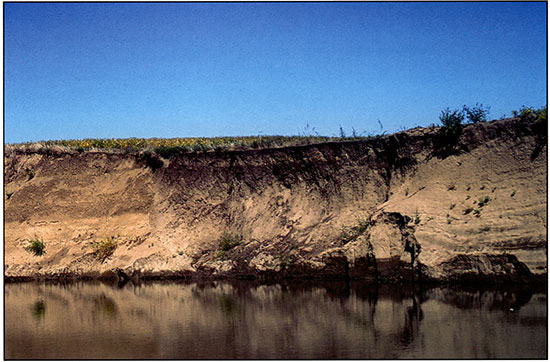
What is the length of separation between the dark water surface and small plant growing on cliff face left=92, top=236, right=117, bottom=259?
5722 mm

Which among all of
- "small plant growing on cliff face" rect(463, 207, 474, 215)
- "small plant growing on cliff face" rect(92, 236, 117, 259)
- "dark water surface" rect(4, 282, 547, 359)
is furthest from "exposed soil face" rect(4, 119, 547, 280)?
"dark water surface" rect(4, 282, 547, 359)

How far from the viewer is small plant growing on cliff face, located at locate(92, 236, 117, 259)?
29.3 metres

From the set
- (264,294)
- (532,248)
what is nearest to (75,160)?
(264,294)

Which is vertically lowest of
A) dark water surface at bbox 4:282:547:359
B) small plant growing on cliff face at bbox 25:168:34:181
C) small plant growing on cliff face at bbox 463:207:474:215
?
dark water surface at bbox 4:282:547:359

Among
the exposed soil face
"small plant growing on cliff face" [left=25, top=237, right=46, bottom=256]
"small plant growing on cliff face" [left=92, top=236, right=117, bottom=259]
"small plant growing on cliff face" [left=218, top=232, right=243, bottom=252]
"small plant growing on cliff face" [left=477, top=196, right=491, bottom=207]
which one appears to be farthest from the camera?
"small plant growing on cliff face" [left=25, top=237, right=46, bottom=256]

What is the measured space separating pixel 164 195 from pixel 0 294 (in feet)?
55.8

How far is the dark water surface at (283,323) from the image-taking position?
43.5 feet

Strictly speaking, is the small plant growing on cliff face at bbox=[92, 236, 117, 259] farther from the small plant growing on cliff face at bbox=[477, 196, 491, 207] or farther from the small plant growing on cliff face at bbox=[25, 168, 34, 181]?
the small plant growing on cliff face at bbox=[477, 196, 491, 207]

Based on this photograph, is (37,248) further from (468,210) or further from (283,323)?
(468,210)

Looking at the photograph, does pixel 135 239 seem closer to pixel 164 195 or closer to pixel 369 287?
pixel 164 195

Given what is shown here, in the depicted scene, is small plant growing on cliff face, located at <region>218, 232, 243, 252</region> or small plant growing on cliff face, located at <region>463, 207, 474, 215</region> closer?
small plant growing on cliff face, located at <region>463, 207, 474, 215</region>

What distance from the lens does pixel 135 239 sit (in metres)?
29.6

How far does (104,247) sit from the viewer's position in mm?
29359

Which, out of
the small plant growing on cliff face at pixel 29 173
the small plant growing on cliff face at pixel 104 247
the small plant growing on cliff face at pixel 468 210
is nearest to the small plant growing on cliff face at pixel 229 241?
the small plant growing on cliff face at pixel 104 247
